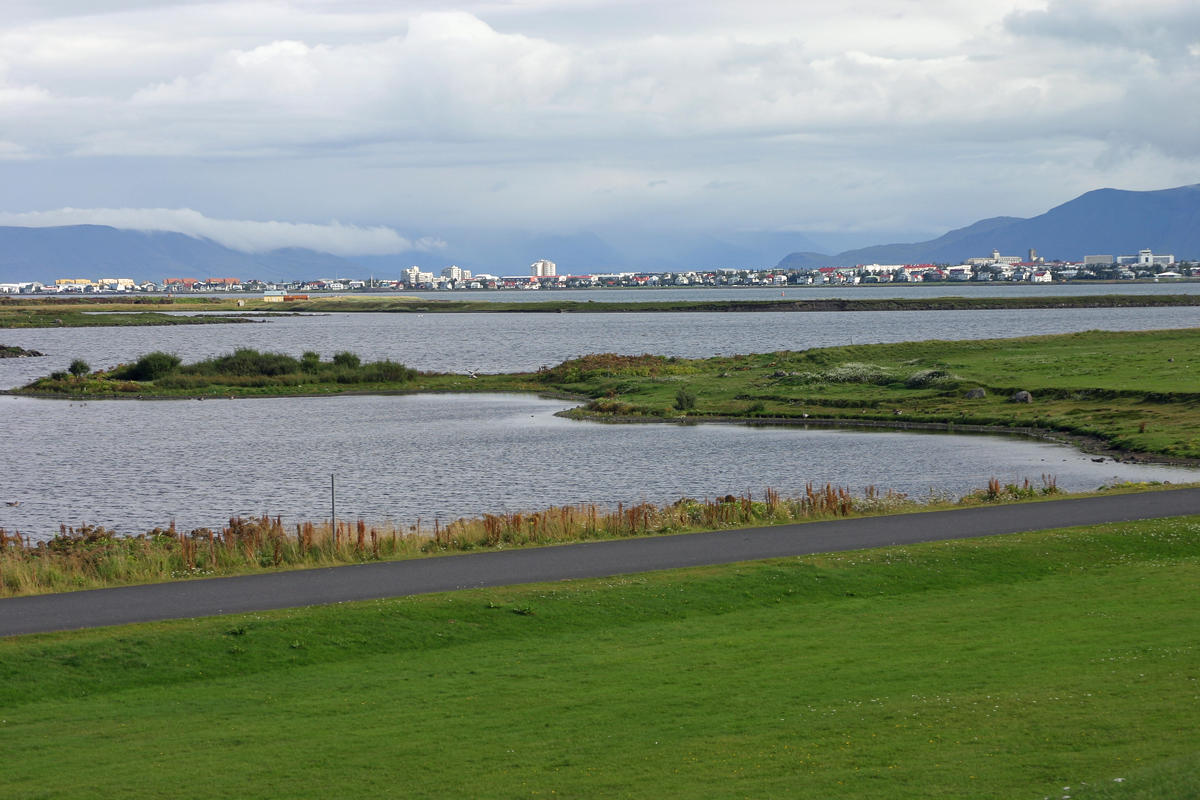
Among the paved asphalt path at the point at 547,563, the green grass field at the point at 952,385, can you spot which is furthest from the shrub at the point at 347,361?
Result: the paved asphalt path at the point at 547,563

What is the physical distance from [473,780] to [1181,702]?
26.0 ft

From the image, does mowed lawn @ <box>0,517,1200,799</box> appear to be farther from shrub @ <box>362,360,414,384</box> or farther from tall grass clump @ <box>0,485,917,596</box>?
shrub @ <box>362,360,414,384</box>

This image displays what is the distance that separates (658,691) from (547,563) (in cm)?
842

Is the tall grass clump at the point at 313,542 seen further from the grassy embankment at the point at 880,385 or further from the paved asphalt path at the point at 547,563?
the grassy embankment at the point at 880,385

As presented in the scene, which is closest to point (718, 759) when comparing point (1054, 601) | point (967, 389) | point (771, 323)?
point (1054, 601)

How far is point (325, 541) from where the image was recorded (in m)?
25.6

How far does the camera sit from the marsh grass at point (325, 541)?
22.8 meters

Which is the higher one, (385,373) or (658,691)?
(385,373)

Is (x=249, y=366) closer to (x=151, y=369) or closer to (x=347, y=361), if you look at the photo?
(x=151, y=369)

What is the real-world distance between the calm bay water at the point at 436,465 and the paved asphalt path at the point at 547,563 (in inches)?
396

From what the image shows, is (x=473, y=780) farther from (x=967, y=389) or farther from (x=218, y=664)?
(x=967, y=389)

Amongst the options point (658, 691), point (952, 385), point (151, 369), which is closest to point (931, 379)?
point (952, 385)

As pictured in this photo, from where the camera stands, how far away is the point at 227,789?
39.3 ft

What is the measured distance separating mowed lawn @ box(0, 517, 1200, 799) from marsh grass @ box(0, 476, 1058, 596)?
4.92 m
